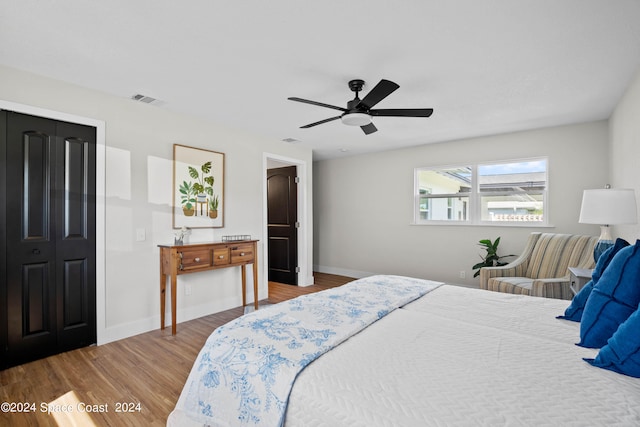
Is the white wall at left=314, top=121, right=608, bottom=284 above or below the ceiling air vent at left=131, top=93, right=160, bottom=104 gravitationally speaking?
below

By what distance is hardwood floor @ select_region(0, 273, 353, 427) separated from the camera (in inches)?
74.4

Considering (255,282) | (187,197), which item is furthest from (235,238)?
(187,197)

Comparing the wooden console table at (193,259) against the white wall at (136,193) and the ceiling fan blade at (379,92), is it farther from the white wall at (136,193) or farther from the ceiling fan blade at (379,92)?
the ceiling fan blade at (379,92)

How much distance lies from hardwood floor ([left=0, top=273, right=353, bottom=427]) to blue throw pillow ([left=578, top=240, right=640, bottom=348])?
2277mm

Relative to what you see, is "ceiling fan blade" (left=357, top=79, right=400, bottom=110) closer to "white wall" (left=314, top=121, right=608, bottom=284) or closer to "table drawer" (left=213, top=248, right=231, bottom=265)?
"table drawer" (left=213, top=248, right=231, bottom=265)

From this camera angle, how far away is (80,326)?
9.42 ft

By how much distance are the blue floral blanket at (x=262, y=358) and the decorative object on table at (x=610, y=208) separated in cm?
184

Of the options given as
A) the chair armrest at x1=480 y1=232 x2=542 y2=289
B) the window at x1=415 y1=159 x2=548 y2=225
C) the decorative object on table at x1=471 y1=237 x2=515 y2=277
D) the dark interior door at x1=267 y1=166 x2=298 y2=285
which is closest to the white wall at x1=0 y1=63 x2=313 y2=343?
the dark interior door at x1=267 y1=166 x2=298 y2=285

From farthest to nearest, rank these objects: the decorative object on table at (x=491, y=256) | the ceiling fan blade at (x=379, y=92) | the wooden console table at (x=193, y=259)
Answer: the decorative object on table at (x=491, y=256) → the wooden console table at (x=193, y=259) → the ceiling fan blade at (x=379, y=92)

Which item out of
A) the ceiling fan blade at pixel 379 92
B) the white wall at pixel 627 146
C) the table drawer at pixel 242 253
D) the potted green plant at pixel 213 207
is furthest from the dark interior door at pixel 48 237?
the white wall at pixel 627 146

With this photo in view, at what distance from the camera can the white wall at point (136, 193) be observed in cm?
282

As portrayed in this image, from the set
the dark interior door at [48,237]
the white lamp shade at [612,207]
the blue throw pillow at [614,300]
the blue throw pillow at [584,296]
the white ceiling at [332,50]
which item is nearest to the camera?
the blue throw pillow at [614,300]

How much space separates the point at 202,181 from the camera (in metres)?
3.79

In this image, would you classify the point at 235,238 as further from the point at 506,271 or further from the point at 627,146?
the point at 627,146
